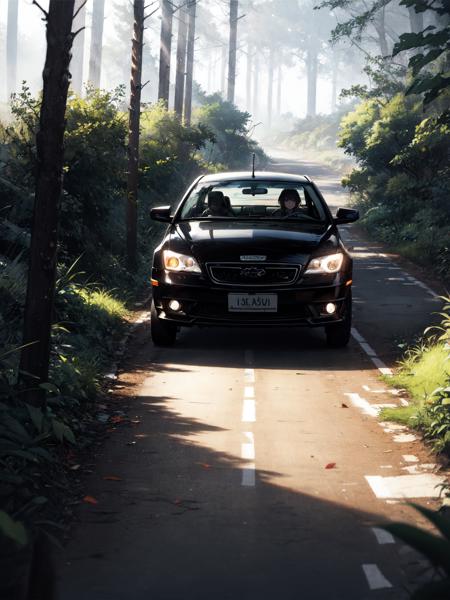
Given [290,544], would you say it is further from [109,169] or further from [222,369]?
[109,169]

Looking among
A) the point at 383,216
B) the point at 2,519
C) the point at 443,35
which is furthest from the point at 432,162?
the point at 2,519

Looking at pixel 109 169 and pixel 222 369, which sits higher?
pixel 109 169

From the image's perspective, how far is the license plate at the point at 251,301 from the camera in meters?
12.6

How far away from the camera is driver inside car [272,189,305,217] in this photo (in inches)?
553

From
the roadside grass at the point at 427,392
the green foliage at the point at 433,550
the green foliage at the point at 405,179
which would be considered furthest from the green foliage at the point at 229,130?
the green foliage at the point at 433,550

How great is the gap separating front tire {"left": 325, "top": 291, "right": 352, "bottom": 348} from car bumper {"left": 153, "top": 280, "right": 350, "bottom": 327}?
0.22 metres

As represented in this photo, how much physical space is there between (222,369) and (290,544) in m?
5.95

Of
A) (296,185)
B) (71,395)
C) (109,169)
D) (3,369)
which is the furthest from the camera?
(109,169)

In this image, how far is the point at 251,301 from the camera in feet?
41.3

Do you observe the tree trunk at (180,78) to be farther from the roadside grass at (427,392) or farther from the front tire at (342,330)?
the roadside grass at (427,392)

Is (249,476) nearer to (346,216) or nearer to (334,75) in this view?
(346,216)

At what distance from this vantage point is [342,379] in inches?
463

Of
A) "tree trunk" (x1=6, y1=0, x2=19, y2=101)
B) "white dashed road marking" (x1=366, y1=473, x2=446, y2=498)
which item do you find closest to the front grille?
"white dashed road marking" (x1=366, y1=473, x2=446, y2=498)

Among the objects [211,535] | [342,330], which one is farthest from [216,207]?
[211,535]
